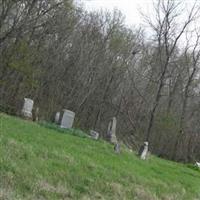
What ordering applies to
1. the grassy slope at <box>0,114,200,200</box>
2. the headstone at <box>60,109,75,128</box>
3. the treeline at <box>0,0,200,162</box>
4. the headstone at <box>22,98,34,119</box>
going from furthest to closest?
the treeline at <box>0,0,200,162</box> → the headstone at <box>60,109,75,128</box> → the headstone at <box>22,98,34,119</box> → the grassy slope at <box>0,114,200,200</box>

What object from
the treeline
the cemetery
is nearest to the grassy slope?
the cemetery

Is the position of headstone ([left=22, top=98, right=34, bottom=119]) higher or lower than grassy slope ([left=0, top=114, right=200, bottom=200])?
higher

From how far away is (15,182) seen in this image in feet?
28.4

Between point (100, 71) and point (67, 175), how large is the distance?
2964 centimetres

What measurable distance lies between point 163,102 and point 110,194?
34384 millimetres

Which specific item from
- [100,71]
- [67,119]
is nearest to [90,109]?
[100,71]

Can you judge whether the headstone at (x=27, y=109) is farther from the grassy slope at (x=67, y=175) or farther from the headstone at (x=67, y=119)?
the grassy slope at (x=67, y=175)

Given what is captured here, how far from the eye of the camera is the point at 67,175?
1023cm

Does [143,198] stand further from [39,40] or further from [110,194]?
[39,40]

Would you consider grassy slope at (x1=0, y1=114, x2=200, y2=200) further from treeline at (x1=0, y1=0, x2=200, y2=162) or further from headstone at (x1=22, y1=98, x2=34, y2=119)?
treeline at (x1=0, y1=0, x2=200, y2=162)

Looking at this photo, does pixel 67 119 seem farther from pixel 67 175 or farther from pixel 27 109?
pixel 67 175

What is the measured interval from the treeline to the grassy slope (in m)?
12.3

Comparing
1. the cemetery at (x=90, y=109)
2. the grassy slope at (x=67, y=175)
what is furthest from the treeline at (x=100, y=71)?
the grassy slope at (x=67, y=175)

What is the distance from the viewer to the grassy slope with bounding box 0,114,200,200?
8852 mm
